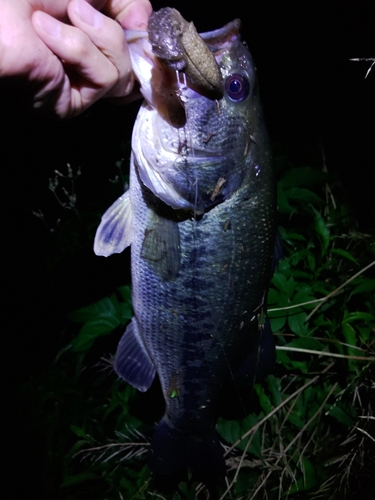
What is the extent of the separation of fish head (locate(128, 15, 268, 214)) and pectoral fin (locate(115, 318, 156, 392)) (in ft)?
2.48

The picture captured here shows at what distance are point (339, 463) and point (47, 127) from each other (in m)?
3.25

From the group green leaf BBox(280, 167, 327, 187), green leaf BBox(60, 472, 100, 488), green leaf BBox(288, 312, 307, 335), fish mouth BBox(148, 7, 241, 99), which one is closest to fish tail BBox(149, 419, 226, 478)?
green leaf BBox(60, 472, 100, 488)

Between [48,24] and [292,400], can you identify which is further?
[292,400]

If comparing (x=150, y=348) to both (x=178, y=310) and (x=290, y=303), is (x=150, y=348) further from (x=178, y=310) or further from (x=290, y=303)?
(x=290, y=303)

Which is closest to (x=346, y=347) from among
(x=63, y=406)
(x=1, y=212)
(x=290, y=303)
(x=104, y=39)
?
(x=290, y=303)

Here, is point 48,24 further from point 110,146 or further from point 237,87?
point 110,146

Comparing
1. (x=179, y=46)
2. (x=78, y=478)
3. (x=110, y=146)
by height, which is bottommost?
(x=78, y=478)

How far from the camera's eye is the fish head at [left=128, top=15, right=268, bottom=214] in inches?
49.7

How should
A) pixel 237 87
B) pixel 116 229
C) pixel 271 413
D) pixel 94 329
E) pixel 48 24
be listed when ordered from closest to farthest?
pixel 48 24 < pixel 237 87 < pixel 116 229 < pixel 94 329 < pixel 271 413

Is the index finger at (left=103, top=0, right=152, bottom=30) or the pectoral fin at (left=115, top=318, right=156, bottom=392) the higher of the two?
the index finger at (left=103, top=0, right=152, bottom=30)

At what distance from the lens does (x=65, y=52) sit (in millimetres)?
1102

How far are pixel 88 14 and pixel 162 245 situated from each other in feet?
2.62

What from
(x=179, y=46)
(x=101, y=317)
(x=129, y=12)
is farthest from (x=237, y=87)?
(x=101, y=317)

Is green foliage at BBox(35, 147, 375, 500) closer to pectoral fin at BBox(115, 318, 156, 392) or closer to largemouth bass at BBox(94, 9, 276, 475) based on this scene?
pectoral fin at BBox(115, 318, 156, 392)
